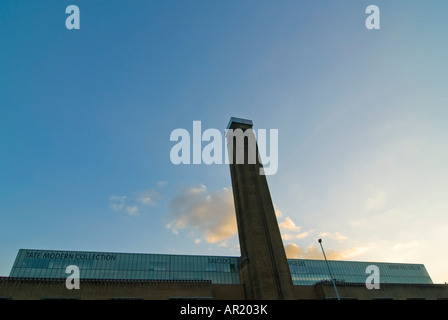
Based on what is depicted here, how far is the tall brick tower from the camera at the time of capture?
137 feet

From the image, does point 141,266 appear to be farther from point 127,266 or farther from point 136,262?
point 127,266

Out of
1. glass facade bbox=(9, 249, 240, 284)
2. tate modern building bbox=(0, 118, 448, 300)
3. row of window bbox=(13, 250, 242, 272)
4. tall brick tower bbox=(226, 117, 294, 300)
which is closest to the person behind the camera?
tate modern building bbox=(0, 118, 448, 300)

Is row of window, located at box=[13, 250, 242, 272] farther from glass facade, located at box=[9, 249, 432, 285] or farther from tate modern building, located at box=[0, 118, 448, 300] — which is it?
tate modern building, located at box=[0, 118, 448, 300]

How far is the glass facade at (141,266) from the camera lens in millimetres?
46594

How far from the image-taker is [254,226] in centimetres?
4603

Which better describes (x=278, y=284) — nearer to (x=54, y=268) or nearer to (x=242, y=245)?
(x=242, y=245)

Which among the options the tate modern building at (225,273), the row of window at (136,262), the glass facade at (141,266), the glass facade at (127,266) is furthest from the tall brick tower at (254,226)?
the glass facade at (141,266)

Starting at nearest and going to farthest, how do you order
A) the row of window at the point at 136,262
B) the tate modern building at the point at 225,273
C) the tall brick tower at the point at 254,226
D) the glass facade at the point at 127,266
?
the tate modern building at the point at 225,273 → the tall brick tower at the point at 254,226 → the glass facade at the point at 127,266 → the row of window at the point at 136,262

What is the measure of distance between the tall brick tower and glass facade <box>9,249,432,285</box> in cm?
561

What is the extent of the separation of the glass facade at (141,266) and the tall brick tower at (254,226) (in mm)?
5607

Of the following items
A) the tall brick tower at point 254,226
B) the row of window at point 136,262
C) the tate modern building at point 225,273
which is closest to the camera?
the tate modern building at point 225,273

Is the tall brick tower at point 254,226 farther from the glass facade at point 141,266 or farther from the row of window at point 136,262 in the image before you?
the glass facade at point 141,266

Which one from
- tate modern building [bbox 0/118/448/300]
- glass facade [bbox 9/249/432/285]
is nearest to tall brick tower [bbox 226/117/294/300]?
tate modern building [bbox 0/118/448/300]
